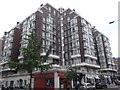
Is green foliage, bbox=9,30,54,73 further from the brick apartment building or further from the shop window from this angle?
the brick apartment building

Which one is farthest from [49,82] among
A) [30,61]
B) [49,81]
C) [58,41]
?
[58,41]

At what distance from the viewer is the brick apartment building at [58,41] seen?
43375 mm

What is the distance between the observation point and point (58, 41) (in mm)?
50000

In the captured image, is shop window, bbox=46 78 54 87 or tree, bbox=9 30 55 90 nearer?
tree, bbox=9 30 55 90

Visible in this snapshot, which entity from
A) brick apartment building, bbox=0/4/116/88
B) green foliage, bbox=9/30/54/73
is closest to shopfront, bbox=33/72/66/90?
green foliage, bbox=9/30/54/73

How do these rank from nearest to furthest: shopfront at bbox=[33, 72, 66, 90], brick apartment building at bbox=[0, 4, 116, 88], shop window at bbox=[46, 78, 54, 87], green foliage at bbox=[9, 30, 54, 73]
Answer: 1. green foliage at bbox=[9, 30, 54, 73]
2. shopfront at bbox=[33, 72, 66, 90]
3. shop window at bbox=[46, 78, 54, 87]
4. brick apartment building at bbox=[0, 4, 116, 88]

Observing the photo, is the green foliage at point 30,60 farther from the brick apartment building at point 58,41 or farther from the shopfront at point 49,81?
the brick apartment building at point 58,41

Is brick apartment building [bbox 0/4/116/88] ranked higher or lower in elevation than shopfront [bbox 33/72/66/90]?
higher

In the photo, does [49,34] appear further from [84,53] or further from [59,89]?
[59,89]

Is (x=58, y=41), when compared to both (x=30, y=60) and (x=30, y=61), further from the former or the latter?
(x=30, y=61)

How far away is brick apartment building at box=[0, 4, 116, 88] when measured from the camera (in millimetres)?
43375

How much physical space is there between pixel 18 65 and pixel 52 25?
96.8ft

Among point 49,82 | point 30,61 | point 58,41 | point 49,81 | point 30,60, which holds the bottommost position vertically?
point 49,82

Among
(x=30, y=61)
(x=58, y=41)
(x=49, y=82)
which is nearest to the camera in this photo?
(x=30, y=61)
